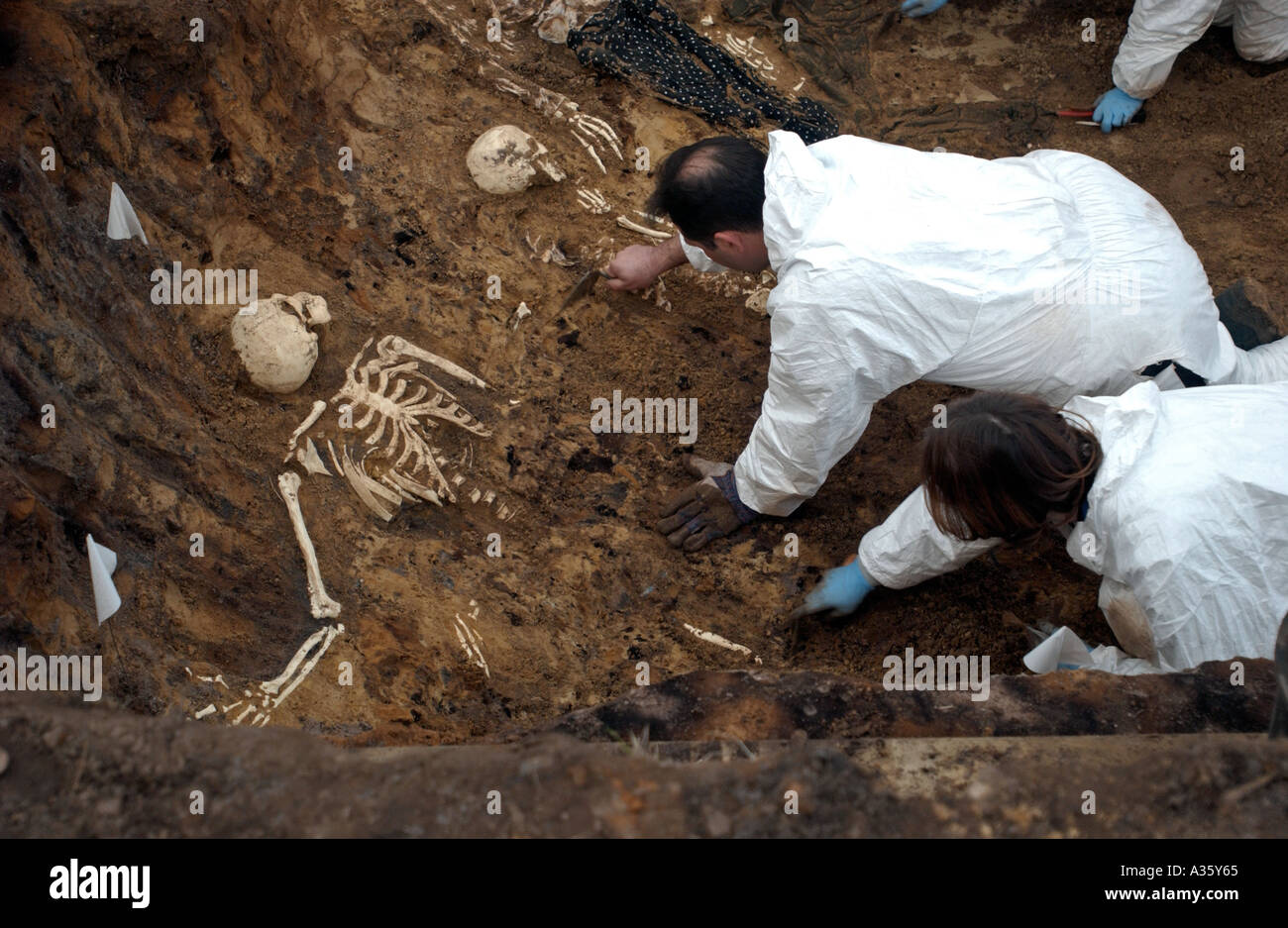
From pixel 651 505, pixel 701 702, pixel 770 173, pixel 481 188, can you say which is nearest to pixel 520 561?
pixel 651 505

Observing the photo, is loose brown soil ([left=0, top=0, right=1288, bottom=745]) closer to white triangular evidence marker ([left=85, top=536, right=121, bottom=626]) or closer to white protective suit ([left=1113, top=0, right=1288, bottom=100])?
white triangular evidence marker ([left=85, top=536, right=121, bottom=626])

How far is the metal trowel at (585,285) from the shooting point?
4.07 m

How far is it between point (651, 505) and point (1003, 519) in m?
1.51

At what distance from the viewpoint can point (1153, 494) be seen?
2.38 metres

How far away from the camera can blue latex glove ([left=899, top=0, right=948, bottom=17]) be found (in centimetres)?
528

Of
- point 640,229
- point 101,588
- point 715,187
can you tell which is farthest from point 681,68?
point 101,588

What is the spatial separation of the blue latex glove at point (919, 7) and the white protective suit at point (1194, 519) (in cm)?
369

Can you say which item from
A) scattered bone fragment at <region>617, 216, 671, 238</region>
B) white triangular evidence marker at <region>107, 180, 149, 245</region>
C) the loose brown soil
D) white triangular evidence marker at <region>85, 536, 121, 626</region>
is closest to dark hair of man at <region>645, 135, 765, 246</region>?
the loose brown soil

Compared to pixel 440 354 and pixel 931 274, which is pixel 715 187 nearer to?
pixel 931 274

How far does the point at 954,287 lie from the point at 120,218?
118 inches

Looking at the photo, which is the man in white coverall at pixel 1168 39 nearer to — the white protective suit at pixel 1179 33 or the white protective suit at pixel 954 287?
the white protective suit at pixel 1179 33

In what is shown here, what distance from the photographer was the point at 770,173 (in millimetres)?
2979

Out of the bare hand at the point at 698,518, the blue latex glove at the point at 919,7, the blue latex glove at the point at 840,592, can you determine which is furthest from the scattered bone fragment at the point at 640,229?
the blue latex glove at the point at 919,7

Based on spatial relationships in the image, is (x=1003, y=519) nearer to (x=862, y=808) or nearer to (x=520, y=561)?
(x=862, y=808)
